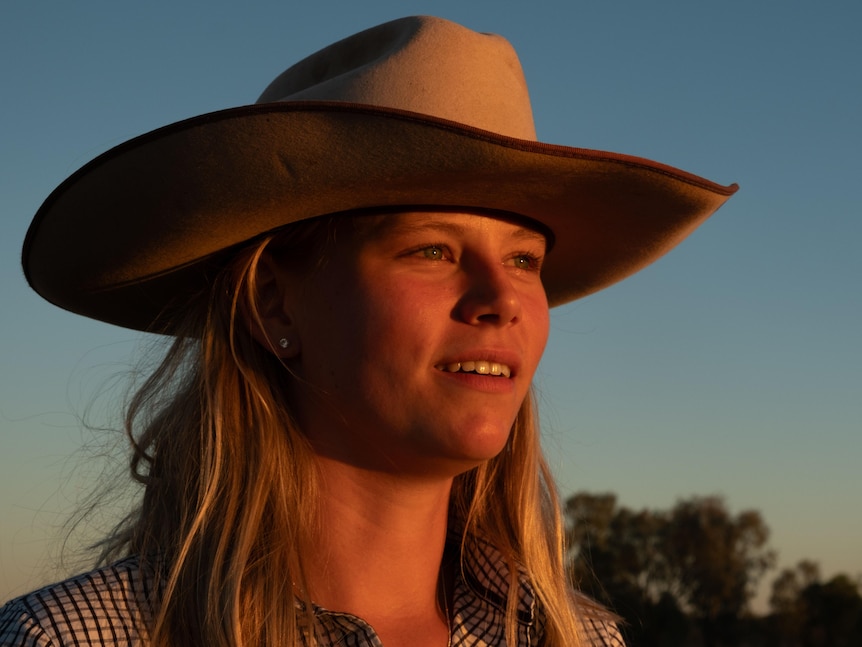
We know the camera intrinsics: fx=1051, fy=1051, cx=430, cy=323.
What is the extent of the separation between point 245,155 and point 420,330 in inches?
24.9

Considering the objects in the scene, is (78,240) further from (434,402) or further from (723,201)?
(723,201)

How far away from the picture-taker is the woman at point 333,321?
8.67ft

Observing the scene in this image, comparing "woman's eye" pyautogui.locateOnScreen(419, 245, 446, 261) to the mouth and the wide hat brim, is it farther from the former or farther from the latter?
the mouth

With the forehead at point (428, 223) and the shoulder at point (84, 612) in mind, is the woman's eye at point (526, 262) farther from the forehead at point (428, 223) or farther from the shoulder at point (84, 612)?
the shoulder at point (84, 612)

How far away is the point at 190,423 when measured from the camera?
3.08 m

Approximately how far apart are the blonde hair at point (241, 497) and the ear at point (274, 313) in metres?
0.04

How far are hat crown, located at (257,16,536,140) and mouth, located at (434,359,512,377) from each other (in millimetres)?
645

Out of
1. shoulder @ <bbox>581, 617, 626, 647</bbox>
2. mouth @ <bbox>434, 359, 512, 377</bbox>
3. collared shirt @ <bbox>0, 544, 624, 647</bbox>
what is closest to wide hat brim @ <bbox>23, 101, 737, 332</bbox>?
mouth @ <bbox>434, 359, 512, 377</bbox>

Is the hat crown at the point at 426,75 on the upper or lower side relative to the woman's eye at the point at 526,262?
upper

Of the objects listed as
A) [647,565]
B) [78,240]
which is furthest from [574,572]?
[647,565]

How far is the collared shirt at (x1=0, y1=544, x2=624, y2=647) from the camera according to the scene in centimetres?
249

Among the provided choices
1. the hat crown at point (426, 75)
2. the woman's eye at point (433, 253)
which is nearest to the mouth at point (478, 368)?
the woman's eye at point (433, 253)

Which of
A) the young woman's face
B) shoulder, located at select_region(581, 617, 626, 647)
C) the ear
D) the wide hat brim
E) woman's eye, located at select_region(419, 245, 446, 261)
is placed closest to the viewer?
the wide hat brim

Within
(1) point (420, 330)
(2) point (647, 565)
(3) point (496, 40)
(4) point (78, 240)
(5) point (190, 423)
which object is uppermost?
(2) point (647, 565)
